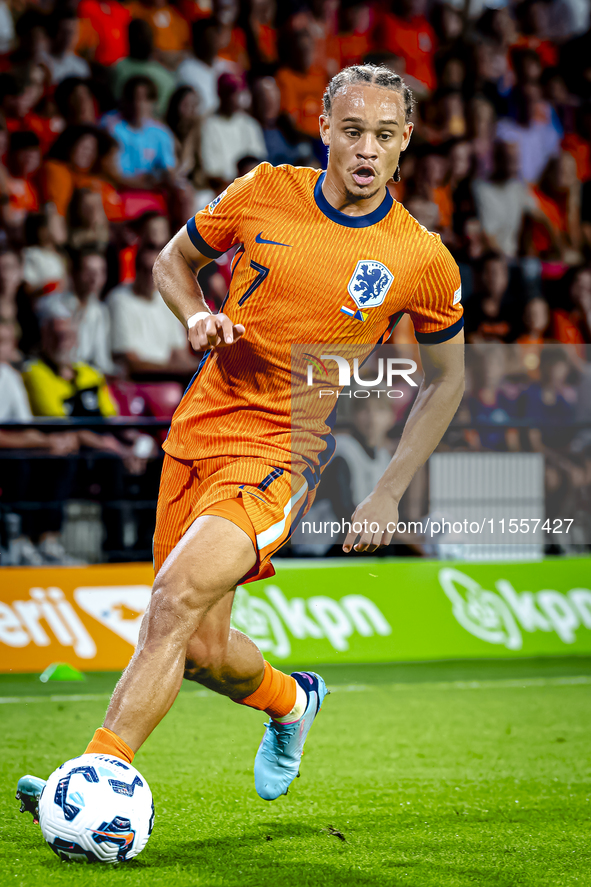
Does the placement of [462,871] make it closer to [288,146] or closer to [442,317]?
[442,317]

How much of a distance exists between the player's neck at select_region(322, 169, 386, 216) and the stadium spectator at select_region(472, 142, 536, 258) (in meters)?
7.17

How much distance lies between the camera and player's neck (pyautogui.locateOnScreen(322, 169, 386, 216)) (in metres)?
3.65

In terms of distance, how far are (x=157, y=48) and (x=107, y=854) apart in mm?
8912

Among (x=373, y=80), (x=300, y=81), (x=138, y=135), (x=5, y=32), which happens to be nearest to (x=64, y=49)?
(x=5, y=32)

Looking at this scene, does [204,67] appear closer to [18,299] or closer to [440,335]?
[18,299]

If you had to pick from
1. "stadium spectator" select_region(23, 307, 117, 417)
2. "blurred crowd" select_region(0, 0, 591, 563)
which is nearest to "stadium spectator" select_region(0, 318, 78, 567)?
"blurred crowd" select_region(0, 0, 591, 563)

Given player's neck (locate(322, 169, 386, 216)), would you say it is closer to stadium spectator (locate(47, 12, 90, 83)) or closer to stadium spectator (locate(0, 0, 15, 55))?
stadium spectator (locate(47, 12, 90, 83))

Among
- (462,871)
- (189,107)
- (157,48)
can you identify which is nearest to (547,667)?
(462,871)

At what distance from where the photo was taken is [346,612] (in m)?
7.37

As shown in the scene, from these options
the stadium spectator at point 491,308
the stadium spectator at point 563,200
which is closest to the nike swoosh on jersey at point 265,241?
the stadium spectator at point 491,308

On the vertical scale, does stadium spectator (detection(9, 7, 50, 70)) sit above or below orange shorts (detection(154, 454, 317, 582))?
above

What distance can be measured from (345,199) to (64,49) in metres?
6.78

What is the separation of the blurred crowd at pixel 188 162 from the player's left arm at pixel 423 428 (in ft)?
11.7

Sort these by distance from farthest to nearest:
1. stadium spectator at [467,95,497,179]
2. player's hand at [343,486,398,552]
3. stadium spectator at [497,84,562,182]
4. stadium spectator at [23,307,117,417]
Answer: stadium spectator at [497,84,562,182], stadium spectator at [467,95,497,179], stadium spectator at [23,307,117,417], player's hand at [343,486,398,552]
